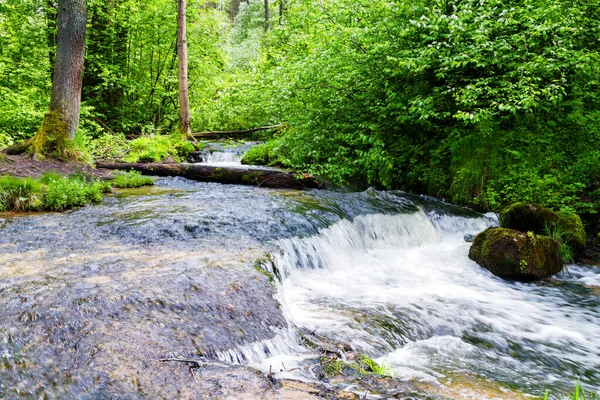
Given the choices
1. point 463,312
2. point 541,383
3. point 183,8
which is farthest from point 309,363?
point 183,8

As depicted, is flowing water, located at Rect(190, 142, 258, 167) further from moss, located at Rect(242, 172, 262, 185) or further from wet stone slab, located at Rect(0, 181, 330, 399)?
wet stone slab, located at Rect(0, 181, 330, 399)

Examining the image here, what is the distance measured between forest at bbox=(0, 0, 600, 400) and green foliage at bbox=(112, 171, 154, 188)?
65 millimetres

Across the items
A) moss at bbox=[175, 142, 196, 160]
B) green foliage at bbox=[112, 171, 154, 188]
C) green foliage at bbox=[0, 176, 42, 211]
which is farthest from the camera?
moss at bbox=[175, 142, 196, 160]

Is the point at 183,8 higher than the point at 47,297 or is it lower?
higher

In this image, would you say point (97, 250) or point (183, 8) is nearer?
point (97, 250)

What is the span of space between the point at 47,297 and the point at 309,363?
2122mm

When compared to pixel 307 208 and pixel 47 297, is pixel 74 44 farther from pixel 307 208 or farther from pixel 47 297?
pixel 47 297

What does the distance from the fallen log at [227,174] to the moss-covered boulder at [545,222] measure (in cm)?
453

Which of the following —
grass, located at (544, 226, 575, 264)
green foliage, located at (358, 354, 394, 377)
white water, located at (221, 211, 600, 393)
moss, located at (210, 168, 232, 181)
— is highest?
moss, located at (210, 168, 232, 181)

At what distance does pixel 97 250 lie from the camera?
15.5ft

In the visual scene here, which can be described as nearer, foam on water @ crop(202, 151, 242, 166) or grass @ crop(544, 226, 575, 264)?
grass @ crop(544, 226, 575, 264)

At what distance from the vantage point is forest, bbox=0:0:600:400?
12.4 ft

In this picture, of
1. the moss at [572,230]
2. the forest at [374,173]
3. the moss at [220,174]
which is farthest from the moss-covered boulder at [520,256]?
the moss at [220,174]

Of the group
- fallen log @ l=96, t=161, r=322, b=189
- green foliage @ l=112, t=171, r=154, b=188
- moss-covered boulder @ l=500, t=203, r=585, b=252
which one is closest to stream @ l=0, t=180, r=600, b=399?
moss-covered boulder @ l=500, t=203, r=585, b=252
